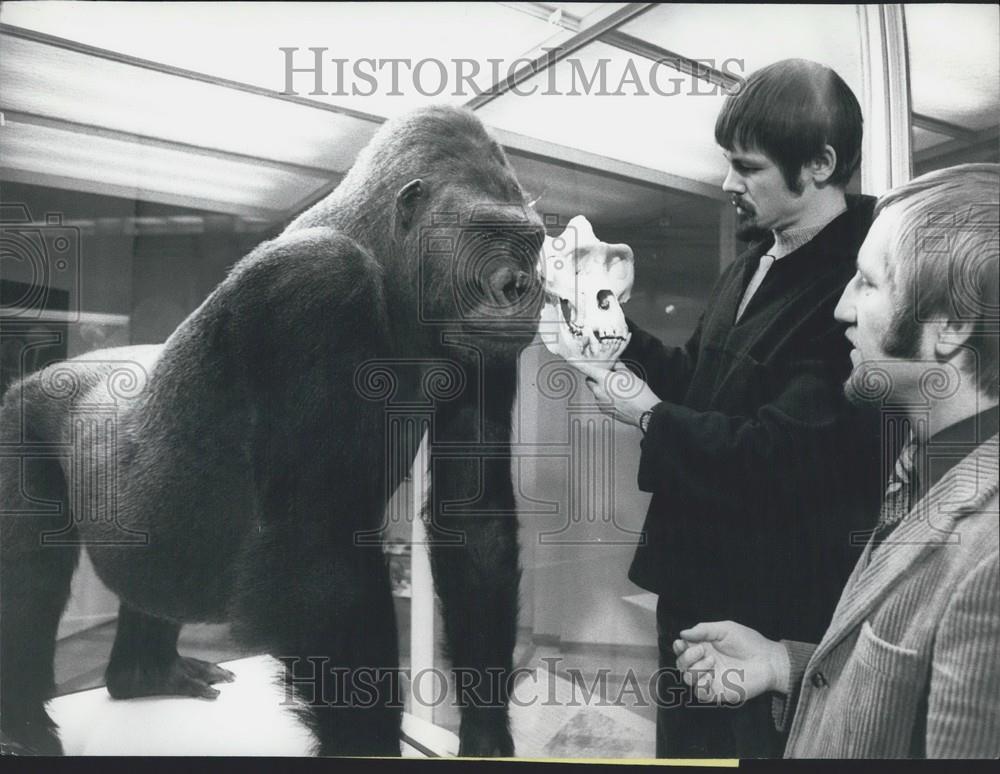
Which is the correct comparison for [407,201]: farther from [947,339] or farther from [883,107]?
[947,339]

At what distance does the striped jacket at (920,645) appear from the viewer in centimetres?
181

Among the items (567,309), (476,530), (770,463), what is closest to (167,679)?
(476,530)

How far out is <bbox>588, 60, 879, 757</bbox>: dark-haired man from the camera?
1.86 m

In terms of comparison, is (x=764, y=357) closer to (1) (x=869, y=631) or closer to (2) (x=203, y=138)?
(1) (x=869, y=631)

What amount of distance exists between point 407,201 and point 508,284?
0.36 m

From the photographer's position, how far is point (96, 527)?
1.97m

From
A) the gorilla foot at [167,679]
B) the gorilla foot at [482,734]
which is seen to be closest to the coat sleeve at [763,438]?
the gorilla foot at [482,734]

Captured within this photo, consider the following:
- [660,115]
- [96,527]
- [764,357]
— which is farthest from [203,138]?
[764,357]

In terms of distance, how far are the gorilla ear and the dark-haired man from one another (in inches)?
26.9

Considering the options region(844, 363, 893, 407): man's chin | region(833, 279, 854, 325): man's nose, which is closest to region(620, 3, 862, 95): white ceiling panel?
region(833, 279, 854, 325): man's nose

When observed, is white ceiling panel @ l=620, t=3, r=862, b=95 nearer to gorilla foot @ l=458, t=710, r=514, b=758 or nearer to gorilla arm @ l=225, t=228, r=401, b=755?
gorilla arm @ l=225, t=228, r=401, b=755

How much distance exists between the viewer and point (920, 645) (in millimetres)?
1799

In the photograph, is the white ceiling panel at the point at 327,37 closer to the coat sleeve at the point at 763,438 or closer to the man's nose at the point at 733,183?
the man's nose at the point at 733,183

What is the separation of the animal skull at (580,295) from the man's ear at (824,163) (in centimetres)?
58
